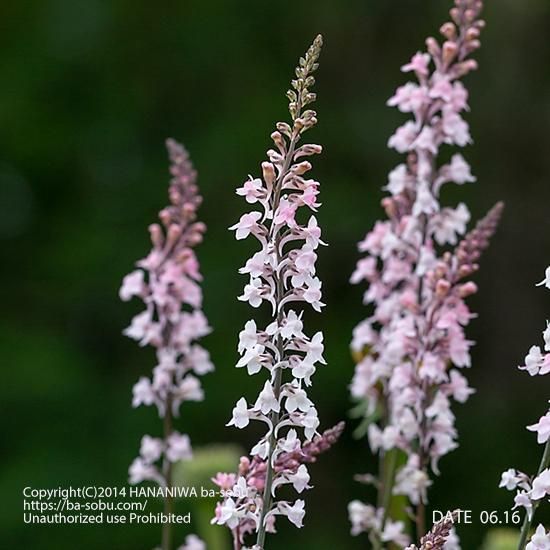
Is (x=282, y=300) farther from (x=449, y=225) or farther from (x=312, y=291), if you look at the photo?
(x=449, y=225)

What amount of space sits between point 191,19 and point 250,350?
466cm

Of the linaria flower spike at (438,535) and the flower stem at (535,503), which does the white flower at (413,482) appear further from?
the linaria flower spike at (438,535)

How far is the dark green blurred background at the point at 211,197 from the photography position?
4547 millimetres

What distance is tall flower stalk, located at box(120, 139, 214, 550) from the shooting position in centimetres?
173

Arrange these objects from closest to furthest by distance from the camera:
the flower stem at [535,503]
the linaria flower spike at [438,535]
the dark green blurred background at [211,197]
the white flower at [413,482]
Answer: the linaria flower spike at [438,535] < the flower stem at [535,503] < the white flower at [413,482] < the dark green blurred background at [211,197]

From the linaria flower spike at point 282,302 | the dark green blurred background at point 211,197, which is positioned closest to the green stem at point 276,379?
the linaria flower spike at point 282,302

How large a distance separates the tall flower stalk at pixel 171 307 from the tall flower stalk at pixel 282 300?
0.61 meters

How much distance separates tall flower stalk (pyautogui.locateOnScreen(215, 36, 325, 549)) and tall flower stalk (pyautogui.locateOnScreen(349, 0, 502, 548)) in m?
0.49

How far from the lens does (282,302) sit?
1.07 m

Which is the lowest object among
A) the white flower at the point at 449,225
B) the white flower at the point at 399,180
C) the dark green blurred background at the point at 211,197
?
the white flower at the point at 449,225

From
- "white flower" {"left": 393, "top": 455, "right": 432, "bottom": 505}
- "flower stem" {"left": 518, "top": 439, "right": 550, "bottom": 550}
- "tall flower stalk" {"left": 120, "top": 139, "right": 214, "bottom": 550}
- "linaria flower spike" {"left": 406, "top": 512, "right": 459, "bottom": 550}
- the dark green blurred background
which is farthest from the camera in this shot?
the dark green blurred background

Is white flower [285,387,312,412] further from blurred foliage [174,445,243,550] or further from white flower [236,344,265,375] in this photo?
blurred foliage [174,445,243,550]

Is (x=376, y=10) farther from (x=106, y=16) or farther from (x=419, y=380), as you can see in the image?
(x=419, y=380)

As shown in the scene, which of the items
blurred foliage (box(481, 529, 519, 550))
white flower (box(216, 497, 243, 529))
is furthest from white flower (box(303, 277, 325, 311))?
blurred foliage (box(481, 529, 519, 550))
